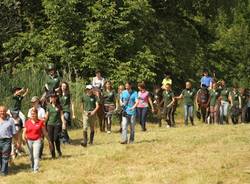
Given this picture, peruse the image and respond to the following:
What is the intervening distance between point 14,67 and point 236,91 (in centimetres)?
1149

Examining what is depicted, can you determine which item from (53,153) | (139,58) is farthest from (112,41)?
(53,153)

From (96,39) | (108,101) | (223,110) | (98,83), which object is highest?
(96,39)

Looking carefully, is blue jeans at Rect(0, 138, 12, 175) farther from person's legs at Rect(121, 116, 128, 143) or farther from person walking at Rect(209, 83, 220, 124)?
person walking at Rect(209, 83, 220, 124)

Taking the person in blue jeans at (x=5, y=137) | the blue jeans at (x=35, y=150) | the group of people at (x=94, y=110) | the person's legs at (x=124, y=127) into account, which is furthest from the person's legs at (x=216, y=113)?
the person in blue jeans at (x=5, y=137)

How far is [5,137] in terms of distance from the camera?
15.7m

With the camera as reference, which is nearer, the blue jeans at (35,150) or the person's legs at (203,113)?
the blue jeans at (35,150)

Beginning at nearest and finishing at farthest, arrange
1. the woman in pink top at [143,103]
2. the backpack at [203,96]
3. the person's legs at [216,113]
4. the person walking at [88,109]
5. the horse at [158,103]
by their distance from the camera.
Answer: the person walking at [88,109]
the woman in pink top at [143,103]
the horse at [158,103]
the person's legs at [216,113]
the backpack at [203,96]

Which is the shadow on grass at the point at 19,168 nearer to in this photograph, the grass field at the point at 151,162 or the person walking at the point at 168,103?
the grass field at the point at 151,162

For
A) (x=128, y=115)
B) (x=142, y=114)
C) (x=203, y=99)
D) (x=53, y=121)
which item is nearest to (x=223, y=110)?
(x=203, y=99)

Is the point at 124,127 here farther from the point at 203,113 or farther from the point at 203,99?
the point at 203,113

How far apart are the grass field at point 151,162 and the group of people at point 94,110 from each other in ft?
1.75

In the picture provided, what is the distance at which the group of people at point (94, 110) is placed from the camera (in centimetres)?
1589

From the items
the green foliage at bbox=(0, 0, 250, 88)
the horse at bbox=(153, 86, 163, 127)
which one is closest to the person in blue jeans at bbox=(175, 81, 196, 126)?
the horse at bbox=(153, 86, 163, 127)

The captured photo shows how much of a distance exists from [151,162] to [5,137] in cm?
405
